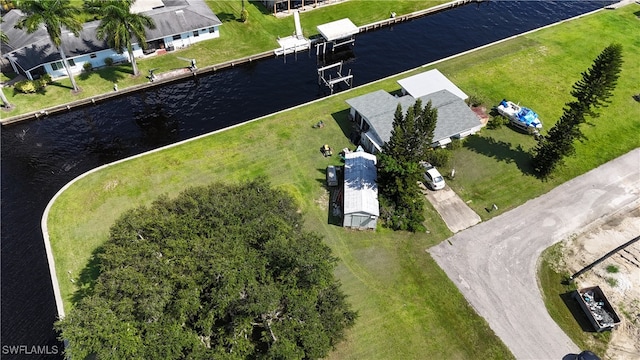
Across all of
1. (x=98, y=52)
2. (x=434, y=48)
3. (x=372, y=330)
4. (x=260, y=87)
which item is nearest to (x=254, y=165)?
(x=260, y=87)

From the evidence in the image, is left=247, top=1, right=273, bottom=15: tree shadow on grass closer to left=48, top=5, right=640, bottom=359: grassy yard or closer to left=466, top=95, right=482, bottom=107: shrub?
left=48, top=5, right=640, bottom=359: grassy yard

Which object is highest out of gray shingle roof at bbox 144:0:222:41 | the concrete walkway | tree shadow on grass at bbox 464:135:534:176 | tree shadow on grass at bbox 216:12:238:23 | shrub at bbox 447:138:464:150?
gray shingle roof at bbox 144:0:222:41

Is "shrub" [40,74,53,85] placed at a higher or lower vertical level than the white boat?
higher

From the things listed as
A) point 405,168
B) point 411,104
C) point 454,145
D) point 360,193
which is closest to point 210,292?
point 360,193

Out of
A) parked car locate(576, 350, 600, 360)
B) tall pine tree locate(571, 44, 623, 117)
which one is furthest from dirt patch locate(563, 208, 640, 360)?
tall pine tree locate(571, 44, 623, 117)

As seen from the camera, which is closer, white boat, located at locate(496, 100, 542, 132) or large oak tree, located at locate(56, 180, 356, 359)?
large oak tree, located at locate(56, 180, 356, 359)

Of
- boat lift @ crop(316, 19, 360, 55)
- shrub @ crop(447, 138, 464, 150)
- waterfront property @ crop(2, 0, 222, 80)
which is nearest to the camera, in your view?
shrub @ crop(447, 138, 464, 150)

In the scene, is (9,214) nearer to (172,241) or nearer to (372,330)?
(172,241)

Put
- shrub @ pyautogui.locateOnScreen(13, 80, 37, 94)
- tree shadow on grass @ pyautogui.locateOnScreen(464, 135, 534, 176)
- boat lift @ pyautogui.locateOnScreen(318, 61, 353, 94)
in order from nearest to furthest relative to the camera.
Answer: tree shadow on grass @ pyautogui.locateOnScreen(464, 135, 534, 176), shrub @ pyautogui.locateOnScreen(13, 80, 37, 94), boat lift @ pyautogui.locateOnScreen(318, 61, 353, 94)

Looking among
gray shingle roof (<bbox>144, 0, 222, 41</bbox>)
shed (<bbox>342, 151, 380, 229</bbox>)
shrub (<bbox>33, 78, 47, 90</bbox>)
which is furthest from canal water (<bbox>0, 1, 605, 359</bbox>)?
shed (<bbox>342, 151, 380, 229</bbox>)
